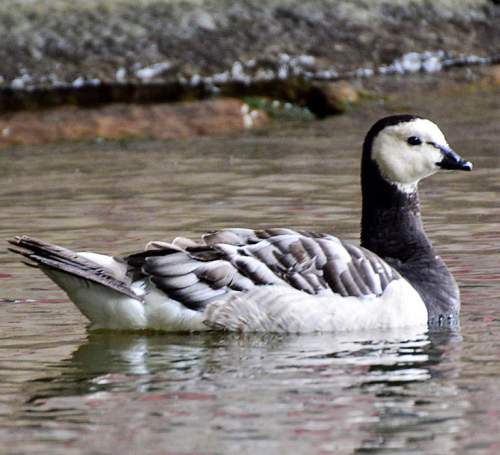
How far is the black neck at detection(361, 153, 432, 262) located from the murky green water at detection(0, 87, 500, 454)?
0.51 meters

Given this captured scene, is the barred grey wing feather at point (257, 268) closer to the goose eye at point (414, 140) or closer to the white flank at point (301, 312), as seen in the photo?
the white flank at point (301, 312)

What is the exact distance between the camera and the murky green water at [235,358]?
692cm

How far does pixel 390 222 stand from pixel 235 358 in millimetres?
1782

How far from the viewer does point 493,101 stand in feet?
60.1

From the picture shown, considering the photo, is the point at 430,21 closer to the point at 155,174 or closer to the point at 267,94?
the point at 267,94

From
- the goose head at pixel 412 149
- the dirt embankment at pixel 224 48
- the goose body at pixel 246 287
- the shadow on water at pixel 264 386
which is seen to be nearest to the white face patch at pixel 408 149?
the goose head at pixel 412 149

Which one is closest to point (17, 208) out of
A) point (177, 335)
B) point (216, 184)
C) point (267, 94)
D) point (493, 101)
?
point (216, 184)

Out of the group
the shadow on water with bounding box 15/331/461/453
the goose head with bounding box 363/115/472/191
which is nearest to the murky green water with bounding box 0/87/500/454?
the shadow on water with bounding box 15/331/461/453

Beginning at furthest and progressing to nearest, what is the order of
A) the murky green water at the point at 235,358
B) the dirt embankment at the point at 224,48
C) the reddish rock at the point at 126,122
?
the dirt embankment at the point at 224,48, the reddish rock at the point at 126,122, the murky green water at the point at 235,358

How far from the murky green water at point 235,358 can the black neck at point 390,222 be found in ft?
1.69

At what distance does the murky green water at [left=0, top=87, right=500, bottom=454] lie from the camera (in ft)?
22.7

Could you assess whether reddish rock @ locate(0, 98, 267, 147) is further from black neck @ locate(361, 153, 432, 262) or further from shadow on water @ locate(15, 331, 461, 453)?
shadow on water @ locate(15, 331, 461, 453)

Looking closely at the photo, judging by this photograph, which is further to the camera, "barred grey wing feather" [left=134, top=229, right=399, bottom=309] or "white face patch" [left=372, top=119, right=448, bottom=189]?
"white face patch" [left=372, top=119, right=448, bottom=189]

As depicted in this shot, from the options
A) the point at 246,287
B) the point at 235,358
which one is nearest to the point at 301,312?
the point at 246,287
